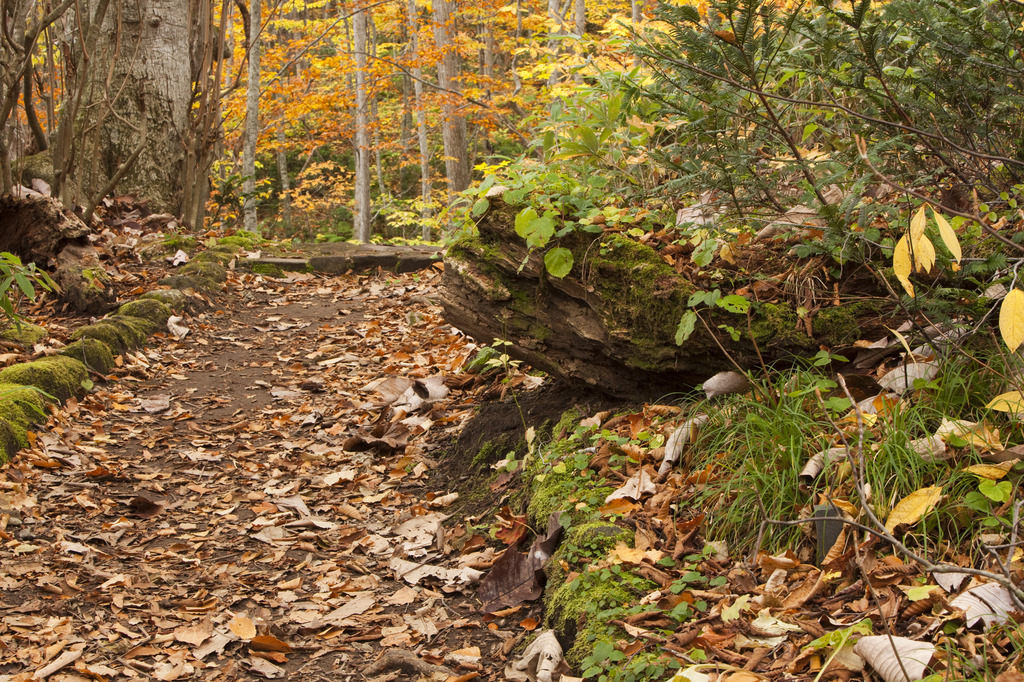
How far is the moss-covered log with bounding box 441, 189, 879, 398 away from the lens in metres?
3.11

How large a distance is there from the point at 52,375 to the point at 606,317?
346 cm

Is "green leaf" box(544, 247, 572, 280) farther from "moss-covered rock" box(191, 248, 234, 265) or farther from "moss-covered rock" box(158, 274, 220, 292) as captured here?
"moss-covered rock" box(191, 248, 234, 265)

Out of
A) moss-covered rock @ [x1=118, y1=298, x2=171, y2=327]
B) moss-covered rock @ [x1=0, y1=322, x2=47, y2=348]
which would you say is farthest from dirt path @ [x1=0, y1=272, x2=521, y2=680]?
moss-covered rock @ [x1=0, y1=322, x2=47, y2=348]

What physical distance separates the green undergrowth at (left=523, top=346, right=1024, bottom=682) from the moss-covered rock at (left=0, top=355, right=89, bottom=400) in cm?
320

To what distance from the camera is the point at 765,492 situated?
2.51 metres

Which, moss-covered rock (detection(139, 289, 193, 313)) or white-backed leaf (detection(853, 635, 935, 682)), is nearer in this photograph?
white-backed leaf (detection(853, 635, 935, 682))

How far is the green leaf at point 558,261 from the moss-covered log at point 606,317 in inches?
5.7

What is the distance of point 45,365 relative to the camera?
14.9 ft

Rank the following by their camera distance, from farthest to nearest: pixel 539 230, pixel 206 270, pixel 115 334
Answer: pixel 206 270 < pixel 115 334 < pixel 539 230

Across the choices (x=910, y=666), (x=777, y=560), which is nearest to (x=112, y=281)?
(x=777, y=560)

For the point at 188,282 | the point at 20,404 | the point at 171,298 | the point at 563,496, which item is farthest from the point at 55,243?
the point at 563,496

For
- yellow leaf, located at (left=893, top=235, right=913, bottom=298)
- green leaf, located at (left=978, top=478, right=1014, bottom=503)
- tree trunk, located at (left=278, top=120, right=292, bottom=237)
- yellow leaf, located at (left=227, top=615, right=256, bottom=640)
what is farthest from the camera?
tree trunk, located at (left=278, top=120, right=292, bottom=237)

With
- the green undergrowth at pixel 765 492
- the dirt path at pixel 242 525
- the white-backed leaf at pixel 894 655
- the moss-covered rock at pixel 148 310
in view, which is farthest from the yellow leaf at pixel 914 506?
the moss-covered rock at pixel 148 310

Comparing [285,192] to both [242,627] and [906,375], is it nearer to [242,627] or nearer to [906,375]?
[242,627]
